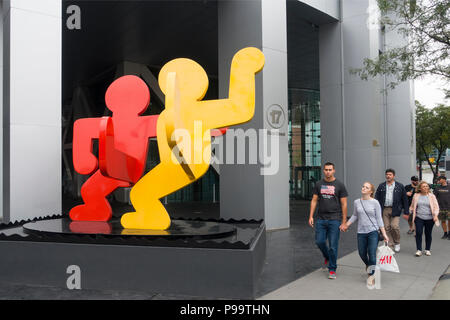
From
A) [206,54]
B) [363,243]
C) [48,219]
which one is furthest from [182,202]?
[363,243]

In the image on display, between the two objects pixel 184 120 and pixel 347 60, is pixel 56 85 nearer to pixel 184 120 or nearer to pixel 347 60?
pixel 184 120

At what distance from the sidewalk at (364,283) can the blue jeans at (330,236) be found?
0.30 meters

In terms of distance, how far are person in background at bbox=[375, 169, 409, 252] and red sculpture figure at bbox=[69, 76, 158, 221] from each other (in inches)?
195

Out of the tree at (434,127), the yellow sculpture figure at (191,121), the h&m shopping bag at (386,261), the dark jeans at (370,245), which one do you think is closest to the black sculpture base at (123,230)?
the yellow sculpture figure at (191,121)

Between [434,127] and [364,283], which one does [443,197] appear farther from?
[434,127]

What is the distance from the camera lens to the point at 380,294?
16.8 ft

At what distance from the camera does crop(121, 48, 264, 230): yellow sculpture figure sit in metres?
6.05

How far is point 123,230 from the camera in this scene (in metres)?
6.40

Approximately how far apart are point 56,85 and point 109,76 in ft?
48.0

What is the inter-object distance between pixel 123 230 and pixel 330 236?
341 cm

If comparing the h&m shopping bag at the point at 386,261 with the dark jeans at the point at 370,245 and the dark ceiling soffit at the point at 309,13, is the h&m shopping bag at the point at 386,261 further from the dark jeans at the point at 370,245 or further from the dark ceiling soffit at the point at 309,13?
the dark ceiling soffit at the point at 309,13

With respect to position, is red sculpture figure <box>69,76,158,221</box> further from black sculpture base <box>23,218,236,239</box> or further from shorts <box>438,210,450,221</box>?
shorts <box>438,210,450,221</box>

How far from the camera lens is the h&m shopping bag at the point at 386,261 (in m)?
5.18

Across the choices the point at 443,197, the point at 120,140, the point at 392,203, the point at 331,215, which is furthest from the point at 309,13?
the point at 331,215
